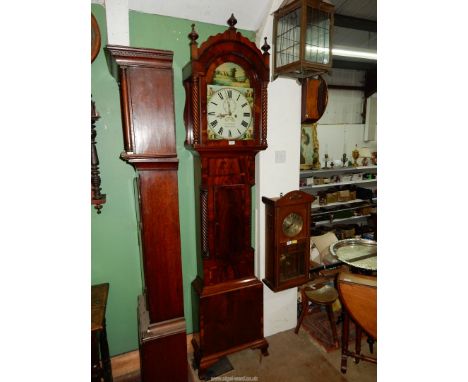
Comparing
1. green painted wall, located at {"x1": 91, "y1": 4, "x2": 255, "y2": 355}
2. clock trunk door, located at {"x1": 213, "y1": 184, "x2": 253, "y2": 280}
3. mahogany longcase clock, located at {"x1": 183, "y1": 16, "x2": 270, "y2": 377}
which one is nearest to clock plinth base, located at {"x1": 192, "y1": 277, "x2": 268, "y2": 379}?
mahogany longcase clock, located at {"x1": 183, "y1": 16, "x2": 270, "y2": 377}

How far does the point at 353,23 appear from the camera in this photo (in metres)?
3.93

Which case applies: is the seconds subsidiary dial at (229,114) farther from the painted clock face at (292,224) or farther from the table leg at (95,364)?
the table leg at (95,364)

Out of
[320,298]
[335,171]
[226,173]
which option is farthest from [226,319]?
[335,171]

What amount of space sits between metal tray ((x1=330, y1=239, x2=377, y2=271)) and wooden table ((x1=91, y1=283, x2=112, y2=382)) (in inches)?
72.3

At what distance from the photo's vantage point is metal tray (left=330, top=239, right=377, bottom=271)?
2.22m

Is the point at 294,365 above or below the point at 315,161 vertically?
below

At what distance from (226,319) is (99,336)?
89 centimetres

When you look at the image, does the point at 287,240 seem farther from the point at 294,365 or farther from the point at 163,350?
the point at 163,350
